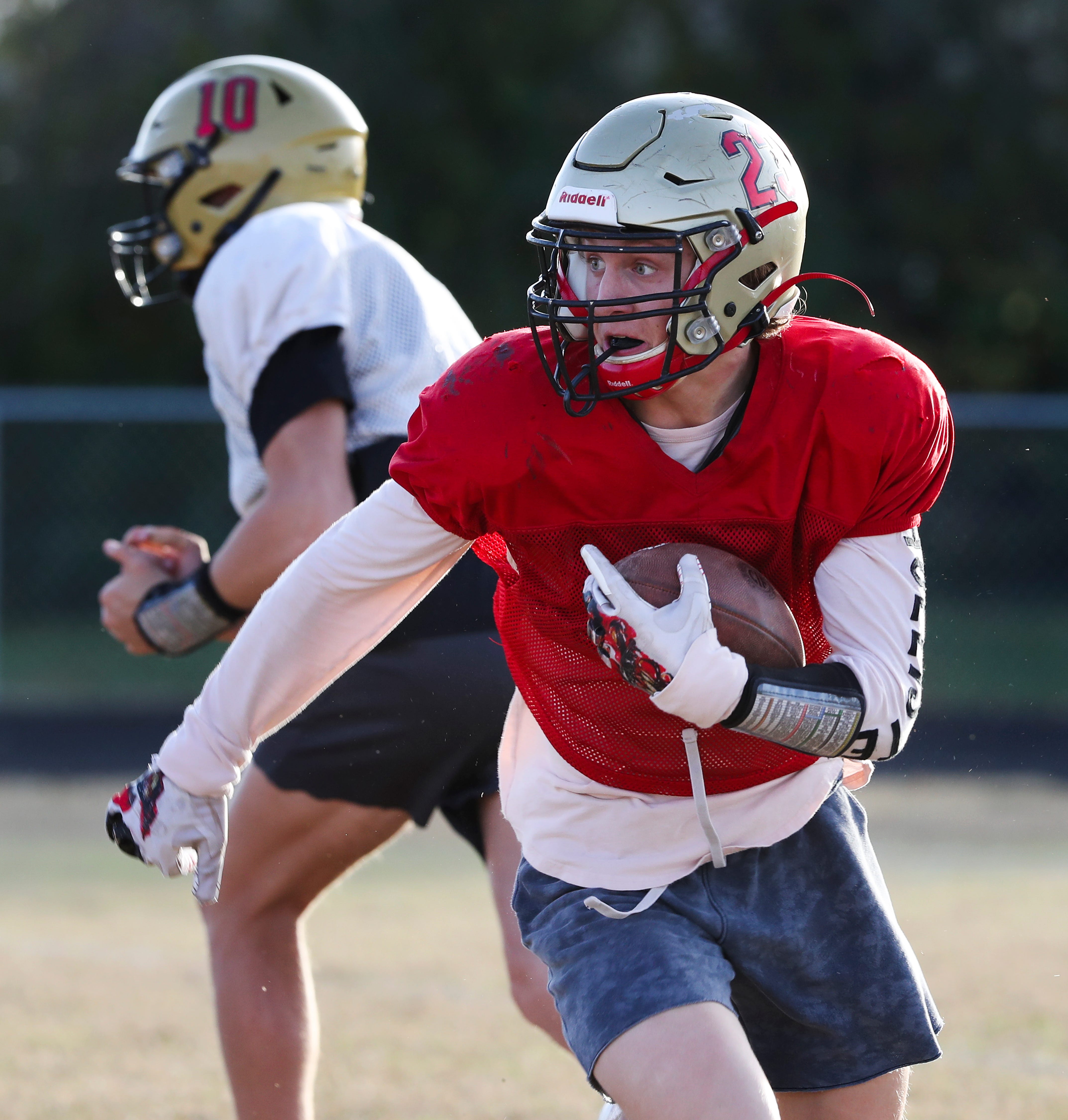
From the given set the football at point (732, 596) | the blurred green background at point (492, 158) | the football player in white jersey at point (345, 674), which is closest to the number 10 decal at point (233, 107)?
the football player in white jersey at point (345, 674)

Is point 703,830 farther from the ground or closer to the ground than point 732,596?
closer to the ground

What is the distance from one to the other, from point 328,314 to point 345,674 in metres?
0.77

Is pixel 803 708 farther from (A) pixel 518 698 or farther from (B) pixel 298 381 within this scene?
(B) pixel 298 381

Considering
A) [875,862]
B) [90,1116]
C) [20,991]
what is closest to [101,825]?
[20,991]

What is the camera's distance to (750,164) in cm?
261

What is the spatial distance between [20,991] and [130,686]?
7.14 m

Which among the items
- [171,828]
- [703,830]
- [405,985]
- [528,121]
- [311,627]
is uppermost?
[311,627]

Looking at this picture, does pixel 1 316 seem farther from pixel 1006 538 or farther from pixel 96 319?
pixel 1006 538

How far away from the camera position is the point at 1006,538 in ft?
41.1

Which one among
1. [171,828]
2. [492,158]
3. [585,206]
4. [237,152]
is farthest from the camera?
[492,158]

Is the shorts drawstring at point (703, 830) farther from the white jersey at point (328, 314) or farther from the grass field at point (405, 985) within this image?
the grass field at point (405, 985)

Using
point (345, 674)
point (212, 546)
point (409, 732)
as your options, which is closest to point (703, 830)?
point (409, 732)

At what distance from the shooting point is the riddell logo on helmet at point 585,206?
8.24 ft

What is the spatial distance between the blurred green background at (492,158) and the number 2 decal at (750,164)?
37.5ft
